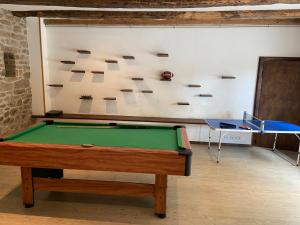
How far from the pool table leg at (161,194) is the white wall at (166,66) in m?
2.82

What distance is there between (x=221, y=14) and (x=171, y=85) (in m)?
1.75

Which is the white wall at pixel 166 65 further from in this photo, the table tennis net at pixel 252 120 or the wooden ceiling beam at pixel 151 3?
the wooden ceiling beam at pixel 151 3

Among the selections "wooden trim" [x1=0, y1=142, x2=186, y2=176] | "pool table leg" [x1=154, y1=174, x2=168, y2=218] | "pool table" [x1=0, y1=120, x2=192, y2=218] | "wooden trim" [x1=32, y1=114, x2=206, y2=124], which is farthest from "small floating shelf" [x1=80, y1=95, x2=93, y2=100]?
"pool table leg" [x1=154, y1=174, x2=168, y2=218]

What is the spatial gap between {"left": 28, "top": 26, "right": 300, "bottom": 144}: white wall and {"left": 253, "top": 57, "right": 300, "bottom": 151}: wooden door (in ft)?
0.48

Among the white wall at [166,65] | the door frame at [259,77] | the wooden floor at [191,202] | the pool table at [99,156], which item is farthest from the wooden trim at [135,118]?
the pool table at [99,156]

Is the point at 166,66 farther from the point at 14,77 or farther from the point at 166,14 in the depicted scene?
the point at 14,77

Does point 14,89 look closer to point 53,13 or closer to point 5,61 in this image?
point 5,61

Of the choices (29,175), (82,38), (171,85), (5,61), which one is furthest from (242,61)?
(5,61)

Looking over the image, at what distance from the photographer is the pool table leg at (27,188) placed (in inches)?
105

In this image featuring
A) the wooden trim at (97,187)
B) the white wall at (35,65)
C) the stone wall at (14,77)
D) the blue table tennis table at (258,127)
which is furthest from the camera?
the white wall at (35,65)

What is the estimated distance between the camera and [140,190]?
8.63 feet

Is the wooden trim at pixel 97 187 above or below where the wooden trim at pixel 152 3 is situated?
below

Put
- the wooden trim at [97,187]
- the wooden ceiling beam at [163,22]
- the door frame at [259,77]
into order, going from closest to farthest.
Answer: the wooden trim at [97,187] < the wooden ceiling beam at [163,22] < the door frame at [259,77]

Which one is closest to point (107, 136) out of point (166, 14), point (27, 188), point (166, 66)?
point (27, 188)
